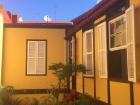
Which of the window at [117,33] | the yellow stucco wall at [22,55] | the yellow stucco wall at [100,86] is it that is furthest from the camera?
the yellow stucco wall at [22,55]

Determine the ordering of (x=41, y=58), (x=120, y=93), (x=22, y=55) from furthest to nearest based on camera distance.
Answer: (x=41, y=58)
(x=22, y=55)
(x=120, y=93)

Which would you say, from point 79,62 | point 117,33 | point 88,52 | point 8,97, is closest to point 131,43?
point 117,33

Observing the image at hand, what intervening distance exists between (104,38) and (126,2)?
192cm

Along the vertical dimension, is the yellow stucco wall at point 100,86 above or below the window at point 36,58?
below

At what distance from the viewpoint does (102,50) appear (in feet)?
30.5

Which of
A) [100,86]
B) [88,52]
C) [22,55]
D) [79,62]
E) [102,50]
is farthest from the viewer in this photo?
[22,55]

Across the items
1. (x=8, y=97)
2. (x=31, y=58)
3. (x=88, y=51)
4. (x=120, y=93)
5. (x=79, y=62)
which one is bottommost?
(x=8, y=97)

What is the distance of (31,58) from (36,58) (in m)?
0.26

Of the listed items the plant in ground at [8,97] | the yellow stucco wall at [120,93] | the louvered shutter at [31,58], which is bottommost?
the plant in ground at [8,97]

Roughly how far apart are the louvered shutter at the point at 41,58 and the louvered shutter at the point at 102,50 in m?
6.53

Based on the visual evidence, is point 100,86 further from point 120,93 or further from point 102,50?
point 120,93

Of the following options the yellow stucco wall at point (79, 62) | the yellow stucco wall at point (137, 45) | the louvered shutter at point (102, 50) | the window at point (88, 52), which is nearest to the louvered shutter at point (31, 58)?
the yellow stucco wall at point (79, 62)

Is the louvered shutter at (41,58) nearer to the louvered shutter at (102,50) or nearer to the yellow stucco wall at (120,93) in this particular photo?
the louvered shutter at (102,50)

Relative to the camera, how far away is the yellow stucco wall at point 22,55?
15.6m
